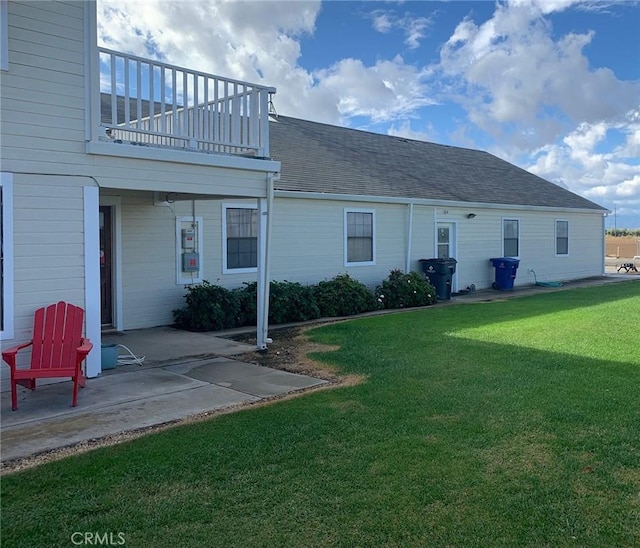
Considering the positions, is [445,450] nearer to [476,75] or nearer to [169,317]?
[169,317]

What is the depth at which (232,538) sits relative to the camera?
10.9 feet

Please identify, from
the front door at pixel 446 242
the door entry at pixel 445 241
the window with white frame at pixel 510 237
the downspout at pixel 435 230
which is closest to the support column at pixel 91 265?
the downspout at pixel 435 230

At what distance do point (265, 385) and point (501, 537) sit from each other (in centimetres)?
391

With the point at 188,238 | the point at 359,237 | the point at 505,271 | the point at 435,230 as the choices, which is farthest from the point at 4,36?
the point at 505,271

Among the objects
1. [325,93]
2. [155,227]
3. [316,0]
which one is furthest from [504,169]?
[155,227]

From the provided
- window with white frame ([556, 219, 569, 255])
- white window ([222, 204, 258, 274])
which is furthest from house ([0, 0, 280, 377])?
window with white frame ([556, 219, 569, 255])

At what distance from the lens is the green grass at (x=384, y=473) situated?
3406 millimetres

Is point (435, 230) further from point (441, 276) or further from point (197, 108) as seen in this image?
point (197, 108)

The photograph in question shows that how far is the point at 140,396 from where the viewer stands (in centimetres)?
631

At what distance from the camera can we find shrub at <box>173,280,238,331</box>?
10570 millimetres

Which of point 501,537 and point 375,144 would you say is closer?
point 501,537

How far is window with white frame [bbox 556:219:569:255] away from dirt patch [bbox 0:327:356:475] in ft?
47.3

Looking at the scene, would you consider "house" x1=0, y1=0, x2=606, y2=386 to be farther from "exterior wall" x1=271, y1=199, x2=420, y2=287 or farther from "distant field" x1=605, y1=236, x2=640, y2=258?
"distant field" x1=605, y1=236, x2=640, y2=258

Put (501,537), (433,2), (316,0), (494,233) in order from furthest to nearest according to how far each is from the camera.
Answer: (494,233)
(433,2)
(316,0)
(501,537)
